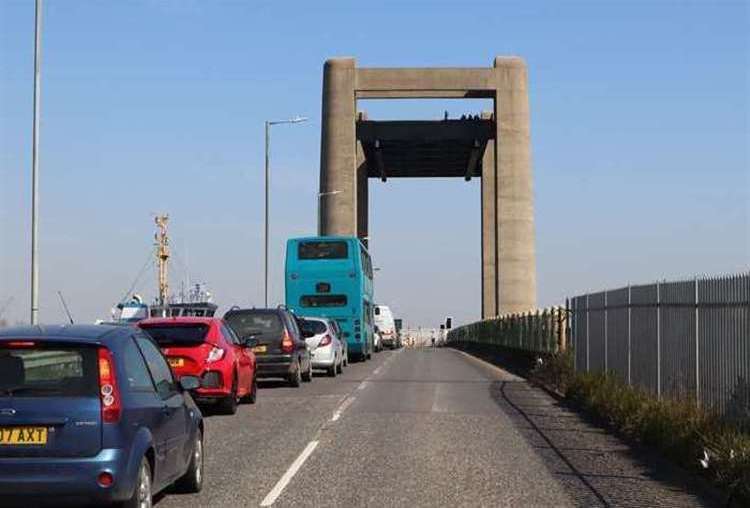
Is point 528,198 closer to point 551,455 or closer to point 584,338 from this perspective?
point 584,338

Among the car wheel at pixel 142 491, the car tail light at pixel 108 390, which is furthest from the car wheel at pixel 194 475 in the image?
the car tail light at pixel 108 390

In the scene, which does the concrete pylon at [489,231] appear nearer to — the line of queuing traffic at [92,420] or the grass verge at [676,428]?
the grass verge at [676,428]

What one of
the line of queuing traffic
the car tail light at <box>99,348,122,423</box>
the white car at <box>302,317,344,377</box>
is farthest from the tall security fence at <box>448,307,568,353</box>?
the car tail light at <box>99,348,122,423</box>

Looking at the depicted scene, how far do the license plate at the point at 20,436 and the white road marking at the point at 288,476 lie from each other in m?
2.62

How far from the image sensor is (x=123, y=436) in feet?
27.8

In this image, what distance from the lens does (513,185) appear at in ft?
255

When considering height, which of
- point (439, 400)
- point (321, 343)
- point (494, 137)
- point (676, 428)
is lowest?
point (439, 400)

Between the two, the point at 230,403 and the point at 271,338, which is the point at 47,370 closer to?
the point at 230,403

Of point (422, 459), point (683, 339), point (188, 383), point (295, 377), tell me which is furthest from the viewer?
point (295, 377)

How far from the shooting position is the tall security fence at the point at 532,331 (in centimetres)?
3035

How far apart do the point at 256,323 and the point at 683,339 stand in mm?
12451

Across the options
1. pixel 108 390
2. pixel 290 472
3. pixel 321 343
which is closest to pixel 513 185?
pixel 321 343

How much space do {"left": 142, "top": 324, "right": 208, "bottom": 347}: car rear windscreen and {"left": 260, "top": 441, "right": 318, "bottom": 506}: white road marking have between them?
4.94m

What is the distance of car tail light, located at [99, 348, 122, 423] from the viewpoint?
331 inches
